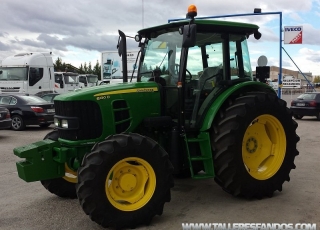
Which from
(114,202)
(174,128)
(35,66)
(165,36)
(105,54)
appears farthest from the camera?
(105,54)

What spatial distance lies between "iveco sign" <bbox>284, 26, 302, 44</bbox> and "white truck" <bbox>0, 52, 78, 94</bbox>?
1324 centimetres

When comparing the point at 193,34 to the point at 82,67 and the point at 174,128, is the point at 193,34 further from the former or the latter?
the point at 82,67

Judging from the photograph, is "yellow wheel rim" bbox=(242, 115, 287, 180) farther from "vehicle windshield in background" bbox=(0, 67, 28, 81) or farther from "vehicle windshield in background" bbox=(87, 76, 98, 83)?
"vehicle windshield in background" bbox=(87, 76, 98, 83)

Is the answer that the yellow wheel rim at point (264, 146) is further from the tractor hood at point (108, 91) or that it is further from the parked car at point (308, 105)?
the parked car at point (308, 105)

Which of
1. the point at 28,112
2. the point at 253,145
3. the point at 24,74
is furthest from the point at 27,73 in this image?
the point at 253,145

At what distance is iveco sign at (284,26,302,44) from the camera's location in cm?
2048

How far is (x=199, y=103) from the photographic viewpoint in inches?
222

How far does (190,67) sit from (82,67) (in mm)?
53217

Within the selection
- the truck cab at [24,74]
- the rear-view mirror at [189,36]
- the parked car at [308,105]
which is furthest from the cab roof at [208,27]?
the truck cab at [24,74]

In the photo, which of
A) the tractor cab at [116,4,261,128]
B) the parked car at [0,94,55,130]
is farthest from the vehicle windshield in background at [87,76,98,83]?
the tractor cab at [116,4,261,128]

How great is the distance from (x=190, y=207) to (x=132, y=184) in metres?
1.10

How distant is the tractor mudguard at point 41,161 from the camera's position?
4930 millimetres

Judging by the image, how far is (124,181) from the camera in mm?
4719

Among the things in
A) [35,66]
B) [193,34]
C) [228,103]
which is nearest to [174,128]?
[228,103]
